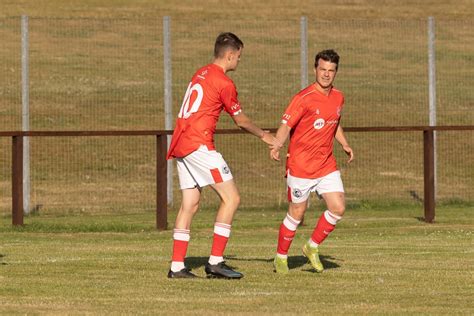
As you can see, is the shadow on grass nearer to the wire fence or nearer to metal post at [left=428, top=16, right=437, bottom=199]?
the wire fence

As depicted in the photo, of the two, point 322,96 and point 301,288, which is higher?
point 322,96

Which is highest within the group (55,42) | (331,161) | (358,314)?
(55,42)

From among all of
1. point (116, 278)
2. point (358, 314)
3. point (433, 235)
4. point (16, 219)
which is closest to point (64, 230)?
point (16, 219)

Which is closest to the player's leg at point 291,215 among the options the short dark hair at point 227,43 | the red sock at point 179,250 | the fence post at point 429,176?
the red sock at point 179,250

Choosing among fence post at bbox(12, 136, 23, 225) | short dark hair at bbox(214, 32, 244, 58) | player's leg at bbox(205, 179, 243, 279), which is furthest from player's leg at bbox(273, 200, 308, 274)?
fence post at bbox(12, 136, 23, 225)

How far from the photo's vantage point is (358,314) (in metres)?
10.5

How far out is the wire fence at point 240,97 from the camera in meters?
25.2

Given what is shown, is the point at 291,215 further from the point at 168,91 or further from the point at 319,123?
the point at 168,91

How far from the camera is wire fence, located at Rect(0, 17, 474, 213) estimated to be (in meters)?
25.2

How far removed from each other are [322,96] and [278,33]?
19267 mm

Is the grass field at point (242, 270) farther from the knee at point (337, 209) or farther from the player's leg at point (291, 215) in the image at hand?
the knee at point (337, 209)

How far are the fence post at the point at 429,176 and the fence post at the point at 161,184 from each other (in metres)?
3.67

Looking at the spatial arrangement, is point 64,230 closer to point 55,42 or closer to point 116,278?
point 116,278

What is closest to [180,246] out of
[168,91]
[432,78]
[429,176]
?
[429,176]
